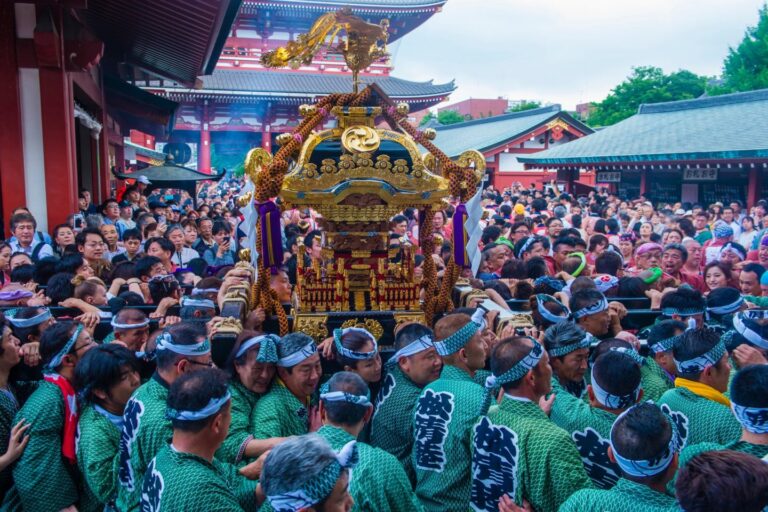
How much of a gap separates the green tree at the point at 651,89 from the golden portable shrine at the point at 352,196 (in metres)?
32.2

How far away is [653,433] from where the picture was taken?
2.38 m

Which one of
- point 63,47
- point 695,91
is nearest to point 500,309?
point 63,47

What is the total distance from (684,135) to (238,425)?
1897cm

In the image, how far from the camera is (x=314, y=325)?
16.3 feet

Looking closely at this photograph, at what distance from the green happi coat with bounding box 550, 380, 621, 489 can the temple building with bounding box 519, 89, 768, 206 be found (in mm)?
13900

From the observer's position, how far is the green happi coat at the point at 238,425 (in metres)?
3.22

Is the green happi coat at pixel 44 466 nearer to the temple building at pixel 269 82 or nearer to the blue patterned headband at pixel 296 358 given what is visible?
the blue patterned headband at pixel 296 358

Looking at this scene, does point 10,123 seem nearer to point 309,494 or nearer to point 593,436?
point 309,494

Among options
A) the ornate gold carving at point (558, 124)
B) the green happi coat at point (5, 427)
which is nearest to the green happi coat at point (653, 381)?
the green happi coat at point (5, 427)

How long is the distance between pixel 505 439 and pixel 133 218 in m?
10.7

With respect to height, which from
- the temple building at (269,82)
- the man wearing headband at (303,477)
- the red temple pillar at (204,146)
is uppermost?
the temple building at (269,82)

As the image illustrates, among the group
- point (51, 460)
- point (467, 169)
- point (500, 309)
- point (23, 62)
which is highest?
point (23, 62)

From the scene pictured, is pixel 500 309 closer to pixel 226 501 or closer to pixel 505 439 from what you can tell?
pixel 505 439

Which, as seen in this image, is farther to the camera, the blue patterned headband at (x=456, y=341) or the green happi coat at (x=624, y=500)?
the blue patterned headband at (x=456, y=341)
